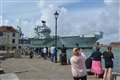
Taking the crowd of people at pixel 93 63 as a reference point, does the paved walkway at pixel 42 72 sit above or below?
below

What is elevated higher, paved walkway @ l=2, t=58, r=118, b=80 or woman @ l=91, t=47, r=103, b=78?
woman @ l=91, t=47, r=103, b=78

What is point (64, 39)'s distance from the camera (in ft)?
398

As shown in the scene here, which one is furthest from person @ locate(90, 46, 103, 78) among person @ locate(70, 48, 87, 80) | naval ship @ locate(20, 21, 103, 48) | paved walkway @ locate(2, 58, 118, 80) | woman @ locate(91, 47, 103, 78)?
naval ship @ locate(20, 21, 103, 48)

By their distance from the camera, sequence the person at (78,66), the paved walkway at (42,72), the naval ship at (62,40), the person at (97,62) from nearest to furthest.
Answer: the person at (78,66), the person at (97,62), the paved walkway at (42,72), the naval ship at (62,40)

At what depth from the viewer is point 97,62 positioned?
19016mm

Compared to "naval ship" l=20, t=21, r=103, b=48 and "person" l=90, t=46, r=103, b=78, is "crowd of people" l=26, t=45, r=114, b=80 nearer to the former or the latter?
"person" l=90, t=46, r=103, b=78

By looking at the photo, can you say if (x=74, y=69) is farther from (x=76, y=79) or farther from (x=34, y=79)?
(x=34, y=79)

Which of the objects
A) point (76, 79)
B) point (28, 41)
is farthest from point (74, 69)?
point (28, 41)

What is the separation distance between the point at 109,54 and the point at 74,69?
3945 millimetres

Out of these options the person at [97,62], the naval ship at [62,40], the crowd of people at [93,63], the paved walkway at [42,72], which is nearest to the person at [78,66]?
the crowd of people at [93,63]

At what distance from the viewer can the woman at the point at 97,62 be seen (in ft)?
61.8

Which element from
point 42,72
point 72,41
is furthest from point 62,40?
point 42,72

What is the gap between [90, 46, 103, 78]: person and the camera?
18828 mm

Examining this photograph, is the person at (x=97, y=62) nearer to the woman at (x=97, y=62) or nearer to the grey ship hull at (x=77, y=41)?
the woman at (x=97, y=62)
